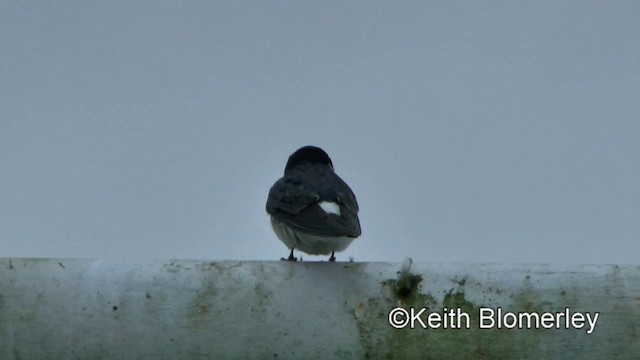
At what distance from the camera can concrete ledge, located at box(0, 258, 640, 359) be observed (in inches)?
239

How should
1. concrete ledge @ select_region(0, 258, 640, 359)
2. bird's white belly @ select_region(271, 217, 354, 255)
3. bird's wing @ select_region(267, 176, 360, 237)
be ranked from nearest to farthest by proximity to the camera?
1. concrete ledge @ select_region(0, 258, 640, 359)
2. bird's wing @ select_region(267, 176, 360, 237)
3. bird's white belly @ select_region(271, 217, 354, 255)

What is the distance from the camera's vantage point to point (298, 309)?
615 centimetres

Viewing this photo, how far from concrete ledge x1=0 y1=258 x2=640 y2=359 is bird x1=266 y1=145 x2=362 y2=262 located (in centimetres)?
123

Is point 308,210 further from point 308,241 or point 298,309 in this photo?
point 298,309

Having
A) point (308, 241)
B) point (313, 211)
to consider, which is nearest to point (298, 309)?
point (313, 211)

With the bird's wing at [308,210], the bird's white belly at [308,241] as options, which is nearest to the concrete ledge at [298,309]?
the bird's wing at [308,210]

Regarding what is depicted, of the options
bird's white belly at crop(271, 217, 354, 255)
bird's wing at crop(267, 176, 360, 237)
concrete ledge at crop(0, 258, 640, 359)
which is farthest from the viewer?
bird's white belly at crop(271, 217, 354, 255)

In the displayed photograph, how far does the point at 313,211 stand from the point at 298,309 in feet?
5.18

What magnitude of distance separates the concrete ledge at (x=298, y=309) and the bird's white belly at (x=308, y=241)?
1.42m

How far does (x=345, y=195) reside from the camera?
26.0ft

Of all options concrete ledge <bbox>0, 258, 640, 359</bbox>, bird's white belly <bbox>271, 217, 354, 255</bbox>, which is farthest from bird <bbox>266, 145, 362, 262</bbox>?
concrete ledge <bbox>0, 258, 640, 359</bbox>

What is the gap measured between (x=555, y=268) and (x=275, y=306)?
119cm

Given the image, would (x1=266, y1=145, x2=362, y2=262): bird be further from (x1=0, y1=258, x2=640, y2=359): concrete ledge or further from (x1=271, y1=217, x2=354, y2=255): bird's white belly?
(x1=0, y1=258, x2=640, y2=359): concrete ledge

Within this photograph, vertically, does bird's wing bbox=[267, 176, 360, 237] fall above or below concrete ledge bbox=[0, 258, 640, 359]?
above
